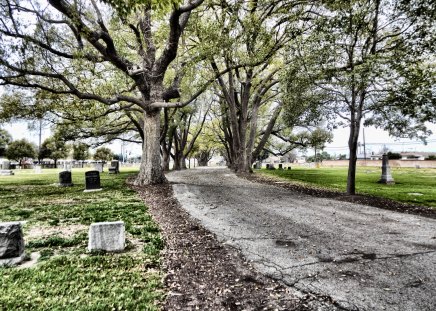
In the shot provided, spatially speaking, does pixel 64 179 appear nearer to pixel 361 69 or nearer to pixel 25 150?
pixel 361 69

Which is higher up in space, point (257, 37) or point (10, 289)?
point (257, 37)

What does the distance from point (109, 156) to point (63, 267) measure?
72064 millimetres

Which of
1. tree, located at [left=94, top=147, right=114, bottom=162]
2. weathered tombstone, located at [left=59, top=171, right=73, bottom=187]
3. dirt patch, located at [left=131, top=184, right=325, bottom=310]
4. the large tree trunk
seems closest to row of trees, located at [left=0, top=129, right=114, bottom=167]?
tree, located at [left=94, top=147, right=114, bottom=162]

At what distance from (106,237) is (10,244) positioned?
147cm

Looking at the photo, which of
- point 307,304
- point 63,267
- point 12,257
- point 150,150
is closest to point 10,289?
point 63,267

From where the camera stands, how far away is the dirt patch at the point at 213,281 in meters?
3.48

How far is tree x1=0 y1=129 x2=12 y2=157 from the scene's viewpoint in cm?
5616

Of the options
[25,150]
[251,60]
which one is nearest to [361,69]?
[251,60]

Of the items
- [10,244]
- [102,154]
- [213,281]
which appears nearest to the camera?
[213,281]

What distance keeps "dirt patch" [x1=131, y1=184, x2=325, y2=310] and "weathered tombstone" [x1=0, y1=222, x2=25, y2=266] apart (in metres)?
2.40

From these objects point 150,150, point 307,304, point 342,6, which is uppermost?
point 342,6

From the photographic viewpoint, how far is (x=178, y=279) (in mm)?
4180

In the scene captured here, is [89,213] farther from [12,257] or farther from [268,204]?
[268,204]

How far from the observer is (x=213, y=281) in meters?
4.13
